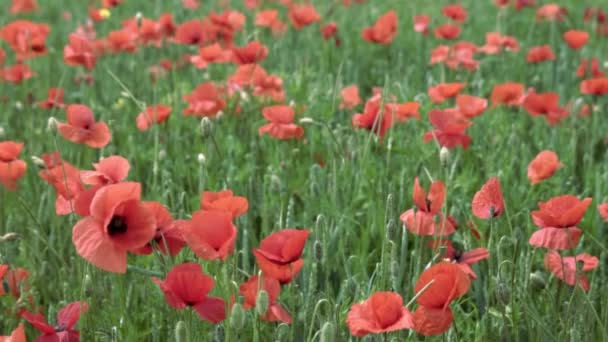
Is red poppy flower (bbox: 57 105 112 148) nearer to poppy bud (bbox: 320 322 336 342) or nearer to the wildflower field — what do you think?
the wildflower field

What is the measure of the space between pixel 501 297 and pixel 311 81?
244 centimetres

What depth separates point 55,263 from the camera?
2.24m

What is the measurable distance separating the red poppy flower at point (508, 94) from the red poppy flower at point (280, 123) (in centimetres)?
70

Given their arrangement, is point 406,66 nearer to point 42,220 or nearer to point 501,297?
point 42,220

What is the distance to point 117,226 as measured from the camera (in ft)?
4.95

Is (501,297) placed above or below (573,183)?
above

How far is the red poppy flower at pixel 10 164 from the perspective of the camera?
2.09 metres

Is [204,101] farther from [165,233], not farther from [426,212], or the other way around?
[165,233]

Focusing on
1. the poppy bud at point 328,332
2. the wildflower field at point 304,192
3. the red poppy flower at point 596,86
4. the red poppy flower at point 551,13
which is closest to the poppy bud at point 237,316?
the wildflower field at point 304,192

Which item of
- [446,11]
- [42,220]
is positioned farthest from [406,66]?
[42,220]

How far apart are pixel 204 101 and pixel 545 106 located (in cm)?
97

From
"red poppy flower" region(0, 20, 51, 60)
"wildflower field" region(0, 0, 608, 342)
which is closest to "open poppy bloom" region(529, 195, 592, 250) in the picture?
"wildflower field" region(0, 0, 608, 342)

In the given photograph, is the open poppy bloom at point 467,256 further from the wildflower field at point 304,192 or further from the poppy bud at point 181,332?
the poppy bud at point 181,332

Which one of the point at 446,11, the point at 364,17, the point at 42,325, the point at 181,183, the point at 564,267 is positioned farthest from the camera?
the point at 364,17
